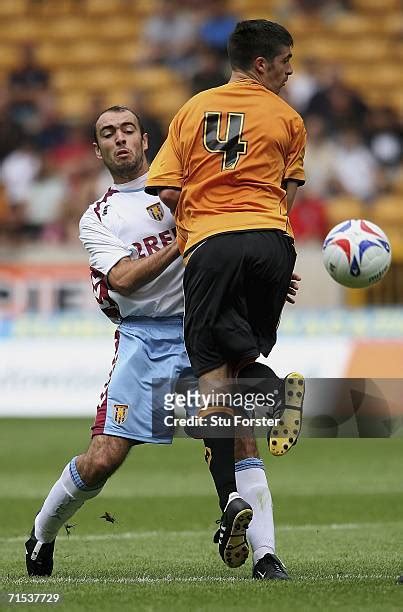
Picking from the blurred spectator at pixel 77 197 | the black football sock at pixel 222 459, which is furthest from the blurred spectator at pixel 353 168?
the black football sock at pixel 222 459

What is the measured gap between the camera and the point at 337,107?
60.6 ft

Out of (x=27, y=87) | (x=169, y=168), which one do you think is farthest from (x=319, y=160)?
(x=169, y=168)

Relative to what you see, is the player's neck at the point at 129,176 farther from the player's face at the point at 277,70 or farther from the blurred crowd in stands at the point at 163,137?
the blurred crowd in stands at the point at 163,137

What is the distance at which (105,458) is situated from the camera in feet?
18.4

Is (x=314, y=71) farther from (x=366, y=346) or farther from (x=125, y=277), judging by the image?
(x=125, y=277)

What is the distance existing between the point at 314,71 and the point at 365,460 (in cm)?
939

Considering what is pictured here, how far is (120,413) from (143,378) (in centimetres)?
21

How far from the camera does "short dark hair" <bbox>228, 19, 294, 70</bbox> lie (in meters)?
5.20

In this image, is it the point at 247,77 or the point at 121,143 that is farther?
the point at 121,143

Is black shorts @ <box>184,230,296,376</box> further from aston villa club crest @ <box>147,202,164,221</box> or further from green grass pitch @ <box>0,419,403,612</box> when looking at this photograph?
green grass pitch @ <box>0,419,403,612</box>

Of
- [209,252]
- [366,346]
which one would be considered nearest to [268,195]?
[209,252]

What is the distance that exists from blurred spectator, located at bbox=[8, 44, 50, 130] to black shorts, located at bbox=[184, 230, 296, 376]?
1454 centimetres

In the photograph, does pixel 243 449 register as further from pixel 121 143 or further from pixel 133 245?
pixel 121 143

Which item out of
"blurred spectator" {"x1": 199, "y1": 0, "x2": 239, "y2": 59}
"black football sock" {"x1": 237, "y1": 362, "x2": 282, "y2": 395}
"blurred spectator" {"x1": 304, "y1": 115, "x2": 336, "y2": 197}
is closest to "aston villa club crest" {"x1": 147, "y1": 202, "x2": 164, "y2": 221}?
"black football sock" {"x1": 237, "y1": 362, "x2": 282, "y2": 395}
